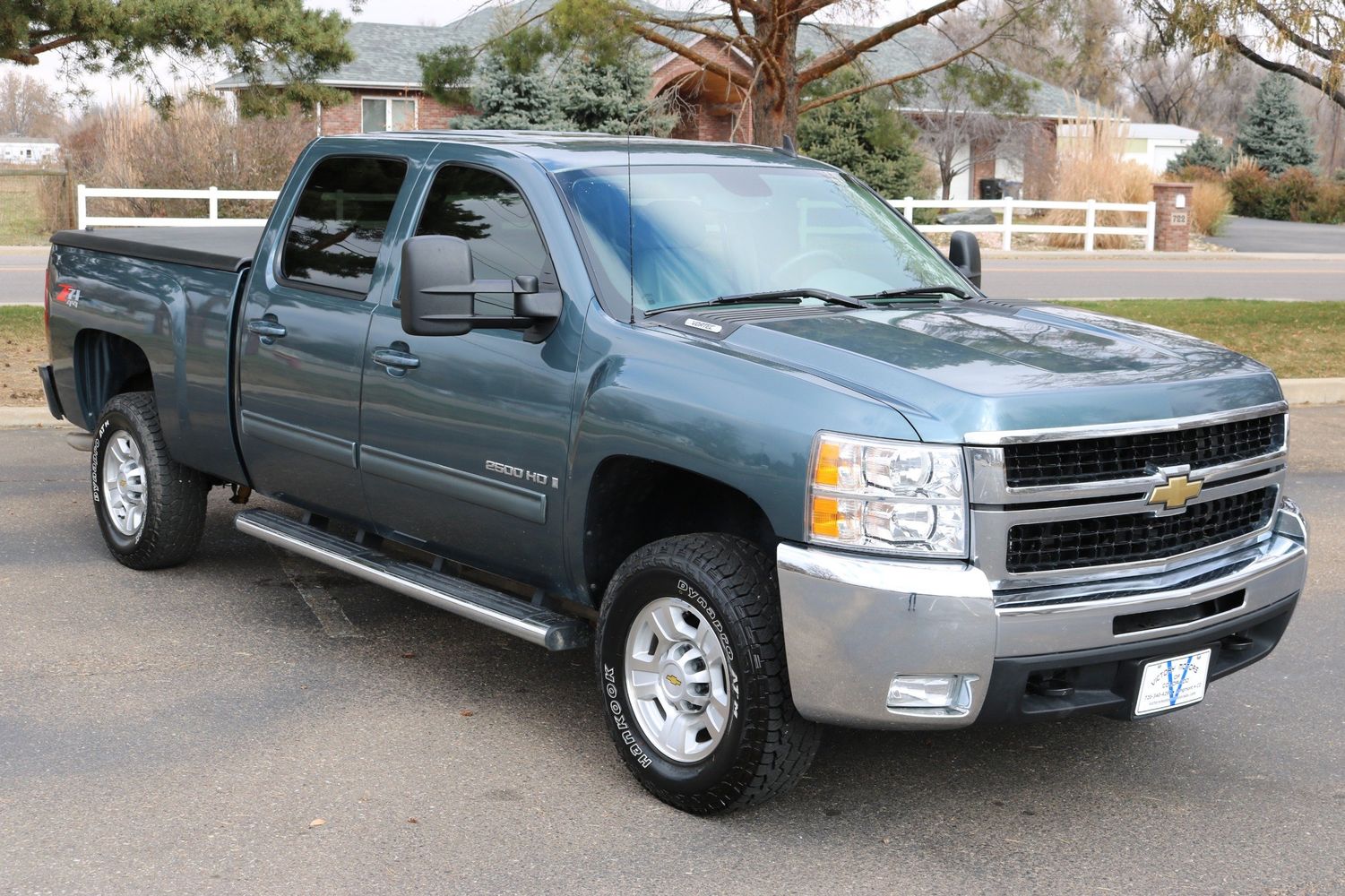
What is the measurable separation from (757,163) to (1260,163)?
204 ft

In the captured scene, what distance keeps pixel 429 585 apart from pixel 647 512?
0.89m

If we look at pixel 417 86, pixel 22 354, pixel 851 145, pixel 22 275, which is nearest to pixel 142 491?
pixel 22 354

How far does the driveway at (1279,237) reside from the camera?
36656mm

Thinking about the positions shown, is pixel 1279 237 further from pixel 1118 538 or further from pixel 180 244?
pixel 1118 538

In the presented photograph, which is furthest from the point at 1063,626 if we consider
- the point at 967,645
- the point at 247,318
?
the point at 247,318

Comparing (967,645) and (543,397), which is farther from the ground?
(543,397)

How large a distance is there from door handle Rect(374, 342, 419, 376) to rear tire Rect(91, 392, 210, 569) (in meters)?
1.83

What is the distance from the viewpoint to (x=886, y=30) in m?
13.1

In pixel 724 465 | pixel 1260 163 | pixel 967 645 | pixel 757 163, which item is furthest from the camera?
pixel 1260 163

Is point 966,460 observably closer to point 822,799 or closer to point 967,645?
point 967,645

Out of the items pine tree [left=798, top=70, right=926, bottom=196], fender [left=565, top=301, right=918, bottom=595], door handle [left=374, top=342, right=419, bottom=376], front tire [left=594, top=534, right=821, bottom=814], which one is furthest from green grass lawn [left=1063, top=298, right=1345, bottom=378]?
pine tree [left=798, top=70, right=926, bottom=196]

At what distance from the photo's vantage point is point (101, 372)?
7461mm

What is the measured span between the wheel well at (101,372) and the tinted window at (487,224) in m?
2.54

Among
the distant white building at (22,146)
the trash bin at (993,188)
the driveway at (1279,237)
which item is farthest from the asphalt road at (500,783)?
the distant white building at (22,146)
